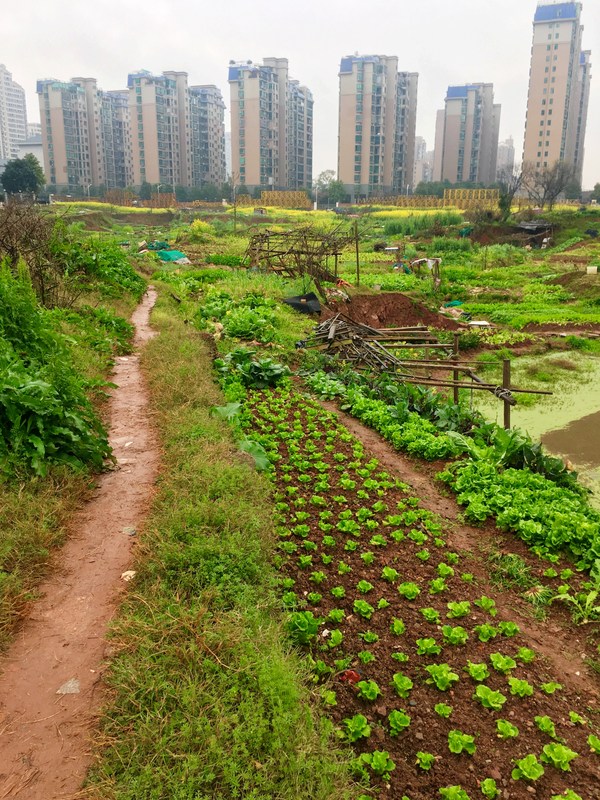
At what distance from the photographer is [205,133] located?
331 feet

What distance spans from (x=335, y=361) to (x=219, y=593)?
8562 millimetres

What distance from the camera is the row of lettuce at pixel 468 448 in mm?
6137

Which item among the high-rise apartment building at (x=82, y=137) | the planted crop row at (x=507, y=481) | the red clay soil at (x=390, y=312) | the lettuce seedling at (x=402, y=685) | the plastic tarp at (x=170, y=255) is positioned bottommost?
the lettuce seedling at (x=402, y=685)

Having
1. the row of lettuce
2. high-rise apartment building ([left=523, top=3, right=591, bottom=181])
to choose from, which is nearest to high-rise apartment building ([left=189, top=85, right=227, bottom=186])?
high-rise apartment building ([left=523, top=3, right=591, bottom=181])

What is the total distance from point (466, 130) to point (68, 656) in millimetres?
108974

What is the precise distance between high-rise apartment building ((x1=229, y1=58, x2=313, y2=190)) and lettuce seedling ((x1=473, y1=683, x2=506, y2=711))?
290 ft

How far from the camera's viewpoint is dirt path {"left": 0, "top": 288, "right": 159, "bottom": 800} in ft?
10.4

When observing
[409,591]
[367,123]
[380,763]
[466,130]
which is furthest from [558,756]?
[466,130]

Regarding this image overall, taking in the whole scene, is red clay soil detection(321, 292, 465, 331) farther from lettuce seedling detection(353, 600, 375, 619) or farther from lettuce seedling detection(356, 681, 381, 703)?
lettuce seedling detection(356, 681, 381, 703)

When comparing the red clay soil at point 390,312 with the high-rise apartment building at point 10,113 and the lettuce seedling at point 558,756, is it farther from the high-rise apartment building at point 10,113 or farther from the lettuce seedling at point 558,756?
the high-rise apartment building at point 10,113

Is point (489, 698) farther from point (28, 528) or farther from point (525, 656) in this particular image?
point (28, 528)

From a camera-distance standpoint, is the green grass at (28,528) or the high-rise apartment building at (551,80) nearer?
the green grass at (28,528)

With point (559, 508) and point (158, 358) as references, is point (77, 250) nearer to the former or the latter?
point (158, 358)

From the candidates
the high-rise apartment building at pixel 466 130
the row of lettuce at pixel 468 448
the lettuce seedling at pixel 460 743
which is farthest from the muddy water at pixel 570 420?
the high-rise apartment building at pixel 466 130
